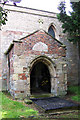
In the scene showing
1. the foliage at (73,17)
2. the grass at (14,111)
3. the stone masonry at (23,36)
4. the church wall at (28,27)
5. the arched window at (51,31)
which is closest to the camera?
the grass at (14,111)

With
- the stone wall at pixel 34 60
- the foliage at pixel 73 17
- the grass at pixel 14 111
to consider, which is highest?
the foliage at pixel 73 17

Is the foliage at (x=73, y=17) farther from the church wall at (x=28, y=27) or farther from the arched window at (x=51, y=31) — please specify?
the arched window at (x=51, y=31)

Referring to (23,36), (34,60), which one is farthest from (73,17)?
(23,36)

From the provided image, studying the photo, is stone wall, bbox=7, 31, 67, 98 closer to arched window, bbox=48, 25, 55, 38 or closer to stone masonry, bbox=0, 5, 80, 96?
stone masonry, bbox=0, 5, 80, 96

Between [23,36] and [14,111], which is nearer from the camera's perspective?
[14,111]

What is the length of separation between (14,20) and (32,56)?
524cm

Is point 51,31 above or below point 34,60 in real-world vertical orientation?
above

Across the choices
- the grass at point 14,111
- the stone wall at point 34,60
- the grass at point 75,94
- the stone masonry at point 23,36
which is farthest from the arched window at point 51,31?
the grass at point 14,111

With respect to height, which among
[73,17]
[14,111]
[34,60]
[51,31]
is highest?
[51,31]

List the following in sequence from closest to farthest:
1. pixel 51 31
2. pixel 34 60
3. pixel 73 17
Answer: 1. pixel 34 60
2. pixel 73 17
3. pixel 51 31

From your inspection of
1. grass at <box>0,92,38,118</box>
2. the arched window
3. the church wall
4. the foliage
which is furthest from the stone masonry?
grass at <box>0,92,38,118</box>

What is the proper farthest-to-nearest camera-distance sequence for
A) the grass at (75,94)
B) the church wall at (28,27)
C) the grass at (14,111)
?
the church wall at (28,27)
the grass at (75,94)
the grass at (14,111)

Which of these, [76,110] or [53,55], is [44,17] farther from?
[76,110]

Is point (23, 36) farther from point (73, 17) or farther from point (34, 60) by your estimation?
point (73, 17)
